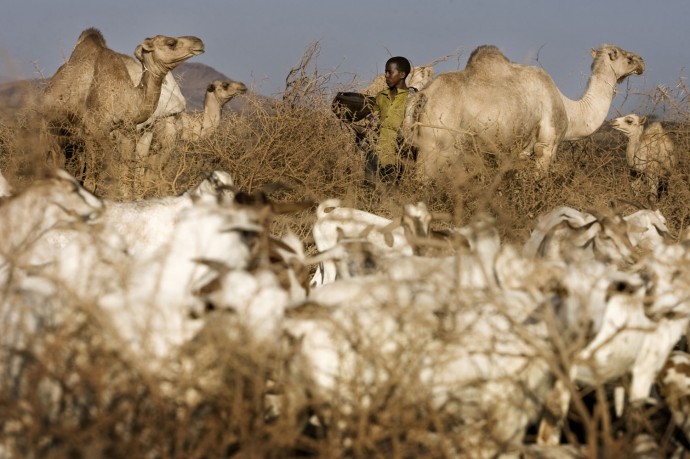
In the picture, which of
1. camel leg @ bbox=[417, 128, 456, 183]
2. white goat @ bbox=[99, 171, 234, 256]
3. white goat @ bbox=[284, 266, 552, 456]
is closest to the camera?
white goat @ bbox=[284, 266, 552, 456]

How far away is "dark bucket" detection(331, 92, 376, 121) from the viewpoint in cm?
1041

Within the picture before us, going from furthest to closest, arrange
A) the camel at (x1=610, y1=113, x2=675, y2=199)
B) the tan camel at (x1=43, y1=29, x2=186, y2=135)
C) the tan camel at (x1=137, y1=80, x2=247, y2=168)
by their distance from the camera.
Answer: the tan camel at (x1=43, y1=29, x2=186, y2=135) < the camel at (x1=610, y1=113, x2=675, y2=199) < the tan camel at (x1=137, y1=80, x2=247, y2=168)

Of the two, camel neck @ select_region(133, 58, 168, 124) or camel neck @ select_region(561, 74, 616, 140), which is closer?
camel neck @ select_region(133, 58, 168, 124)

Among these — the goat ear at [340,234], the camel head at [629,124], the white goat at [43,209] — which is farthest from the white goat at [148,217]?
the camel head at [629,124]

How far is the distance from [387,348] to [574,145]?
9.61 m

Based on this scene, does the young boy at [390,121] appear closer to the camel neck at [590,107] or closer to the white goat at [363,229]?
the camel neck at [590,107]

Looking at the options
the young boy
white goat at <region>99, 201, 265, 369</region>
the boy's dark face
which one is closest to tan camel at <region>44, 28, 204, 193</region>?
the young boy

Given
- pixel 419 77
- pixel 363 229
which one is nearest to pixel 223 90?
pixel 419 77

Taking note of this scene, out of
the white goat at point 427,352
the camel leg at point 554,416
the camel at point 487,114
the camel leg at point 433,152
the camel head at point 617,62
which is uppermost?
the camel head at point 617,62

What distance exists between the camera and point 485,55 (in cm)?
1138

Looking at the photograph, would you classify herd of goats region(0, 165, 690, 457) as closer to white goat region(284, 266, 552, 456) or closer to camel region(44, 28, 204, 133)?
white goat region(284, 266, 552, 456)

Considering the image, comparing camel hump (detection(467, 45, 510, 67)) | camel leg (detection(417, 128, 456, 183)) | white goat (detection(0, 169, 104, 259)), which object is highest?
camel hump (detection(467, 45, 510, 67))

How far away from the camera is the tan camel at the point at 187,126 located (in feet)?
33.0

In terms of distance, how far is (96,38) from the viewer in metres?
12.4
